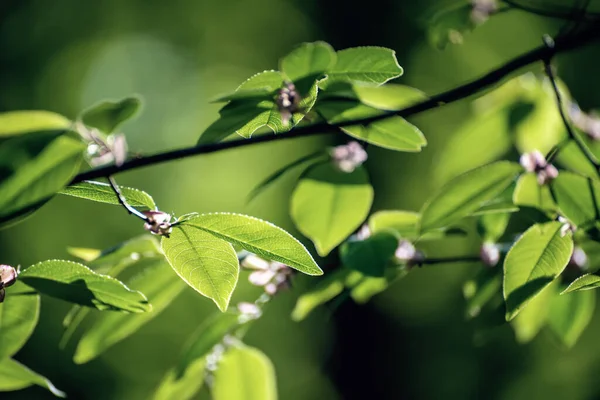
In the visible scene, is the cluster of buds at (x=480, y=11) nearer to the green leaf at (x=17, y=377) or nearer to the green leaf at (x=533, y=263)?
the green leaf at (x=533, y=263)

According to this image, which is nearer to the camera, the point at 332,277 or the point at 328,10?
the point at 332,277

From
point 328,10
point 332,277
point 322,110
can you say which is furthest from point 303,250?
point 328,10

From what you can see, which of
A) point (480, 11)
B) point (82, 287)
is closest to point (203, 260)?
point (82, 287)

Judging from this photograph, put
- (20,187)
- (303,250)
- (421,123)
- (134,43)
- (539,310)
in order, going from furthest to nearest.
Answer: (134,43) < (421,123) < (539,310) < (303,250) < (20,187)

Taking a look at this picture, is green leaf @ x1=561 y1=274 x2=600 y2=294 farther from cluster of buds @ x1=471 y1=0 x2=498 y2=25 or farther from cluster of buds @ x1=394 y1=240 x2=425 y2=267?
cluster of buds @ x1=471 y1=0 x2=498 y2=25

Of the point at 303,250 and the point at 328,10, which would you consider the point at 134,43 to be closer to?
the point at 328,10
